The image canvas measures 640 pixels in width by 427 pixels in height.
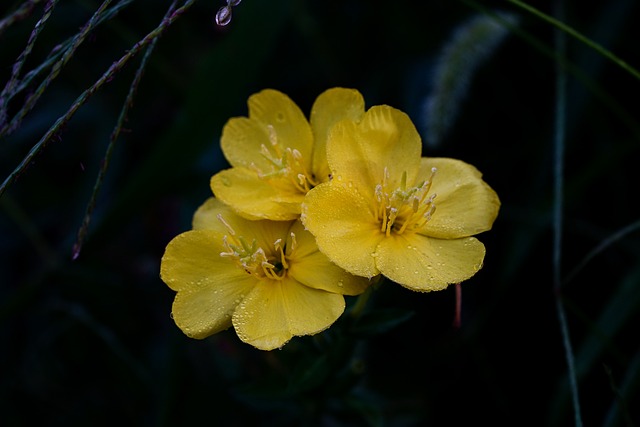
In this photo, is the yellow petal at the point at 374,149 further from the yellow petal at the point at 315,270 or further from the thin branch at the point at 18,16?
the thin branch at the point at 18,16

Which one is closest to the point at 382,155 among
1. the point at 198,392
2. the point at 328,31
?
the point at 198,392

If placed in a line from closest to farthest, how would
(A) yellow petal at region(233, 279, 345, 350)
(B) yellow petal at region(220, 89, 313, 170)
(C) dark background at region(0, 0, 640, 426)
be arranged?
(A) yellow petal at region(233, 279, 345, 350)
(B) yellow petal at region(220, 89, 313, 170)
(C) dark background at region(0, 0, 640, 426)

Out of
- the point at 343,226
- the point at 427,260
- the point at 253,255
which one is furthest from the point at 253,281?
the point at 427,260

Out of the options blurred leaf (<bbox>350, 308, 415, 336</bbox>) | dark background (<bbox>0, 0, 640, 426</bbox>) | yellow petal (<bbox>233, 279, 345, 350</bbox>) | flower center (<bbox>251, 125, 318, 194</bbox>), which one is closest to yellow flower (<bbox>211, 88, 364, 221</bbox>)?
flower center (<bbox>251, 125, 318, 194</bbox>)

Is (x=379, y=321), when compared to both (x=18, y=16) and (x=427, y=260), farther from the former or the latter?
(x=18, y=16)

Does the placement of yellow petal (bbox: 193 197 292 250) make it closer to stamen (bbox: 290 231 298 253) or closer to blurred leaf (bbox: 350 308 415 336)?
stamen (bbox: 290 231 298 253)

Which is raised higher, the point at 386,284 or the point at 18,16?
the point at 18,16
